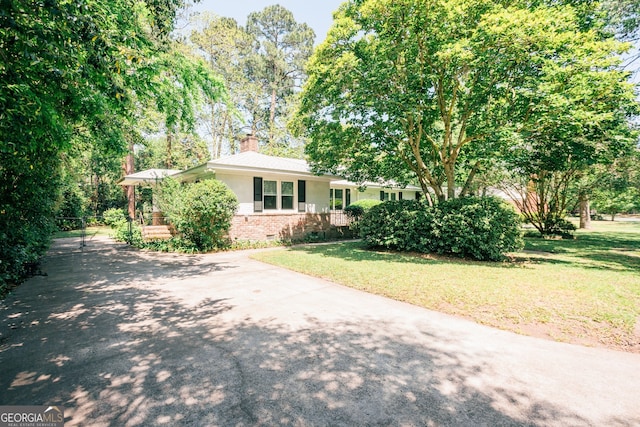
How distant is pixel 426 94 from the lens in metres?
10.2

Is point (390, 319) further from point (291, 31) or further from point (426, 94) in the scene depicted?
point (291, 31)

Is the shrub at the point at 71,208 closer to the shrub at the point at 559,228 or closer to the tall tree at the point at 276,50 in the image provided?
the tall tree at the point at 276,50

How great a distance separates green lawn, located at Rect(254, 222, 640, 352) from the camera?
429cm

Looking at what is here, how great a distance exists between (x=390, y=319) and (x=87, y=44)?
5238 mm

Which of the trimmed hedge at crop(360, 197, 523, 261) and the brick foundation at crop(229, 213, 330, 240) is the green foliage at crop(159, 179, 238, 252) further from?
the trimmed hedge at crop(360, 197, 523, 261)

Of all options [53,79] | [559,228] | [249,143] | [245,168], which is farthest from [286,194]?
[559,228]

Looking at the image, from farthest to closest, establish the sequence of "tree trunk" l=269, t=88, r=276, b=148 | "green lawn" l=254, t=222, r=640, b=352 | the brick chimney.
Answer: "tree trunk" l=269, t=88, r=276, b=148 → the brick chimney → "green lawn" l=254, t=222, r=640, b=352

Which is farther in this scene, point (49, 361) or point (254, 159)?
point (254, 159)

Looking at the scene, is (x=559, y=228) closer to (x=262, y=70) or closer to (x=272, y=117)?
(x=272, y=117)

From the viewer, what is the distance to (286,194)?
15141 mm

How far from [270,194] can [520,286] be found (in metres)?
11.1

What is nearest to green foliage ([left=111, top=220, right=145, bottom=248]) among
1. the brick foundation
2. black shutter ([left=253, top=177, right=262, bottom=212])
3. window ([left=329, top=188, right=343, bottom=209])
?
the brick foundation

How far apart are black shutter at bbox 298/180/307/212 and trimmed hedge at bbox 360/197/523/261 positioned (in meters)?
4.80

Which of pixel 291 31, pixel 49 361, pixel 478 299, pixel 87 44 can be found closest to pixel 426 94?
pixel 478 299
